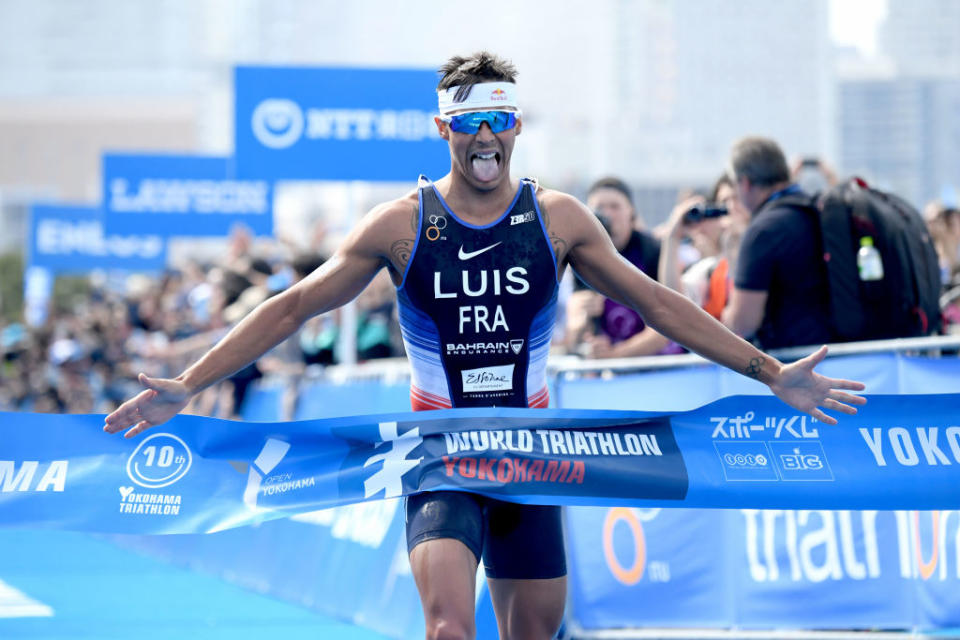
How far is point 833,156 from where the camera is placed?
498 ft

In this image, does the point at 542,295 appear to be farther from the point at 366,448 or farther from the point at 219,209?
the point at 219,209

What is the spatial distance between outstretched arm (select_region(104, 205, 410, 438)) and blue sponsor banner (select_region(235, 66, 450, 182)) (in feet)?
25.2

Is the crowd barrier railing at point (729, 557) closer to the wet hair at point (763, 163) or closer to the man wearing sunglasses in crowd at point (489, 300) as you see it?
the wet hair at point (763, 163)

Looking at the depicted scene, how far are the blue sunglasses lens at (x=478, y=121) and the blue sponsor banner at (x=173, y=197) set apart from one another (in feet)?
59.6

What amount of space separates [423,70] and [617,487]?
A: 8.52m

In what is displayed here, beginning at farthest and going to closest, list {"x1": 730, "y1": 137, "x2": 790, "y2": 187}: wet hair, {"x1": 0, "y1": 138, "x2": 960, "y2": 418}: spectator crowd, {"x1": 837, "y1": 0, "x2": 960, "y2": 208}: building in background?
{"x1": 837, "y1": 0, "x2": 960, "y2": 208}: building in background < {"x1": 730, "y1": 137, "x2": 790, "y2": 187}: wet hair < {"x1": 0, "y1": 138, "x2": 960, "y2": 418}: spectator crowd

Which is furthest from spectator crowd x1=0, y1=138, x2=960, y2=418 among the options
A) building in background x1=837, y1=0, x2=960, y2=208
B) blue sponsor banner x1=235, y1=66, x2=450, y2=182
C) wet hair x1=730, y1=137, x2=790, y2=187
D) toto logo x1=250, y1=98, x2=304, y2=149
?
building in background x1=837, y1=0, x2=960, y2=208

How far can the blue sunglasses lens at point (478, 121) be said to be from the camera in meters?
4.70

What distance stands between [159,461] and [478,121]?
1.73 m

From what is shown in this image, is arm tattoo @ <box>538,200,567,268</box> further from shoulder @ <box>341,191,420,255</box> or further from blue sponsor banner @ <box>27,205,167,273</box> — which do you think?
blue sponsor banner @ <box>27,205,167,273</box>

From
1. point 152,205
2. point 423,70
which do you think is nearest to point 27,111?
point 152,205

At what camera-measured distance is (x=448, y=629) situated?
4184 millimetres

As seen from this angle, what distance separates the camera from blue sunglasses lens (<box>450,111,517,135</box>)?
15.4 feet

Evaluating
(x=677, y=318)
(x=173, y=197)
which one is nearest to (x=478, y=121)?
(x=677, y=318)
